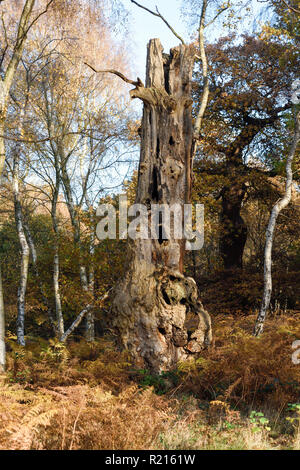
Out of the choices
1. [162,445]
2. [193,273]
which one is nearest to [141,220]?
[162,445]

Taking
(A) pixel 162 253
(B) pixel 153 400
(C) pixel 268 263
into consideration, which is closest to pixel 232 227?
(C) pixel 268 263

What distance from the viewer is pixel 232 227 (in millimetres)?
14422

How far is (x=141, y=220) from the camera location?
6.37m

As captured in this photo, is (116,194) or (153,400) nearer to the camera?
(153,400)

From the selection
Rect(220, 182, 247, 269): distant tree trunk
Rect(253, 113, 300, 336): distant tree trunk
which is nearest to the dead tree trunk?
Rect(253, 113, 300, 336): distant tree trunk

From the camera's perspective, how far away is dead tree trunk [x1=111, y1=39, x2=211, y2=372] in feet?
19.4

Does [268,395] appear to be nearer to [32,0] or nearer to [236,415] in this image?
[236,415]

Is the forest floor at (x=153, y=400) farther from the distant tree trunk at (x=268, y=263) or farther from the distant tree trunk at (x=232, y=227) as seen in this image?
the distant tree trunk at (x=232, y=227)

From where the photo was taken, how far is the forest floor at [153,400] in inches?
129

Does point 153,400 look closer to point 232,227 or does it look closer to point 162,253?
point 162,253

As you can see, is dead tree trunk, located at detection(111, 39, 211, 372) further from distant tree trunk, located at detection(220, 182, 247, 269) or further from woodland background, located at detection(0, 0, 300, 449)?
distant tree trunk, located at detection(220, 182, 247, 269)

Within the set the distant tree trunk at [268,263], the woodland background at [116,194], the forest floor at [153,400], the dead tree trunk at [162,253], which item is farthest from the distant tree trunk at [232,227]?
the forest floor at [153,400]

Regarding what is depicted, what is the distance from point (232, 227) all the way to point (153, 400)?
427 inches

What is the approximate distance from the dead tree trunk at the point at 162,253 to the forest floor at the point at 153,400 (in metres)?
0.35
